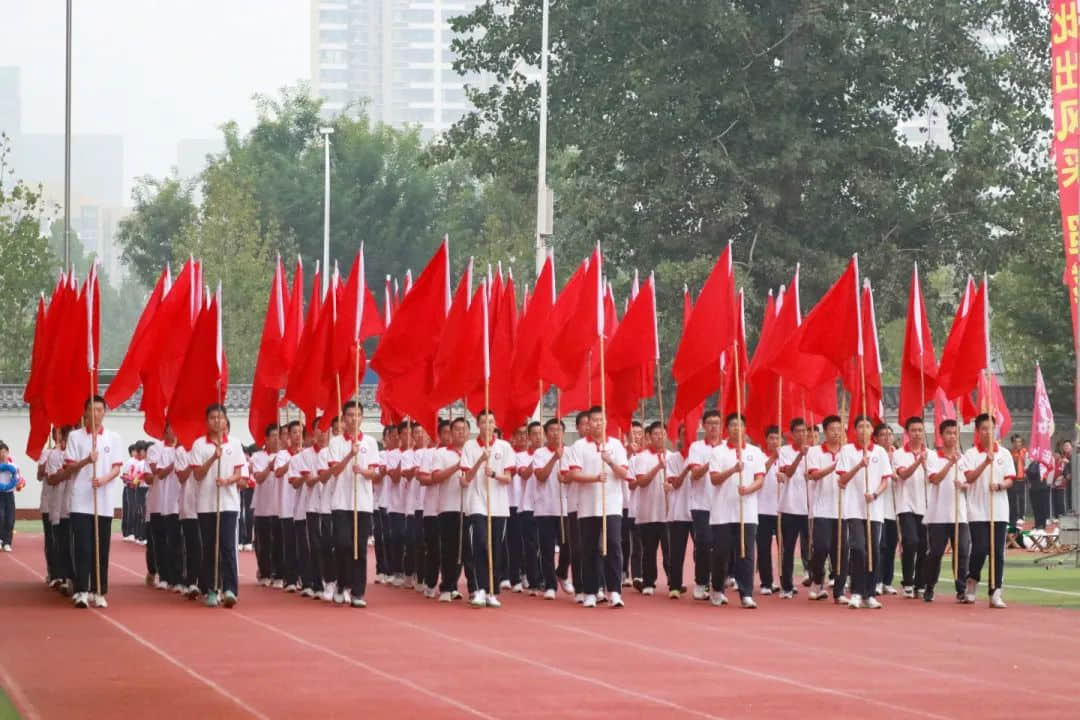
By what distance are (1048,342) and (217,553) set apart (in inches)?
1158

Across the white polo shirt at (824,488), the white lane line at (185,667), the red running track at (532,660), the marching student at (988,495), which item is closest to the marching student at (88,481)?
the red running track at (532,660)

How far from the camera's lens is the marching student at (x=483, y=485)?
731 inches

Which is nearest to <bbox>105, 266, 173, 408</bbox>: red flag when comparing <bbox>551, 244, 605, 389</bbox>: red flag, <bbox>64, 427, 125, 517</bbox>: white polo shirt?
<bbox>64, 427, 125, 517</bbox>: white polo shirt

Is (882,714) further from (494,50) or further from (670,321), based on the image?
(494,50)

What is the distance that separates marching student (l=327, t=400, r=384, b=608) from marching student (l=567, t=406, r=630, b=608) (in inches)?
75.4

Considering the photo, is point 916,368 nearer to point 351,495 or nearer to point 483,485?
point 483,485

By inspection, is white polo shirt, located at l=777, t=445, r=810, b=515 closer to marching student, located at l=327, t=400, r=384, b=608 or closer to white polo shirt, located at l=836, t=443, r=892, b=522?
white polo shirt, located at l=836, t=443, r=892, b=522

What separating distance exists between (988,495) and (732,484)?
247cm

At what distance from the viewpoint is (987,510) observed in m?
19.2

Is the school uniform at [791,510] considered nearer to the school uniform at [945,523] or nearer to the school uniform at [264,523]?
the school uniform at [945,523]

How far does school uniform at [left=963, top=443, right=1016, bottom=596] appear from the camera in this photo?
62.6ft

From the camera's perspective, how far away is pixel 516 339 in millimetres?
21109

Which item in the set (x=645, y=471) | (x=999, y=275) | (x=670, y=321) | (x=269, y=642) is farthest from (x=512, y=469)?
→ (x=999, y=275)

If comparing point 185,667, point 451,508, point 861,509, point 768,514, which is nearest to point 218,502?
point 451,508
